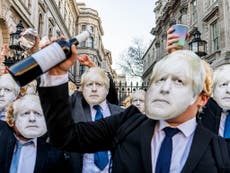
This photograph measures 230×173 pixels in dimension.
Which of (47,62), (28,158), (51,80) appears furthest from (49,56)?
(28,158)

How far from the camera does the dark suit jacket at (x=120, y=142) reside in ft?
4.32

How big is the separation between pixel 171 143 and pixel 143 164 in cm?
16

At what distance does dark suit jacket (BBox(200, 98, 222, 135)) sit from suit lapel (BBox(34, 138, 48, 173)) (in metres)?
1.15

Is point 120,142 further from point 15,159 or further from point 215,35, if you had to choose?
point 215,35

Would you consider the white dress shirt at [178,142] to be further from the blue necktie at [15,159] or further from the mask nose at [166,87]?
the blue necktie at [15,159]

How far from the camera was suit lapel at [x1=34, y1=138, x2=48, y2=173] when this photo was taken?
2.19m

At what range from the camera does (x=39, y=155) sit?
2230 mm

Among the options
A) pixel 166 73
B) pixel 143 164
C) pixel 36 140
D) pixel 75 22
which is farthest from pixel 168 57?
pixel 75 22

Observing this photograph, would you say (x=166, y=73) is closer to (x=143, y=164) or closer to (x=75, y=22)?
(x=143, y=164)

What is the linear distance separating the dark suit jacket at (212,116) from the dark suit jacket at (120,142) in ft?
2.20

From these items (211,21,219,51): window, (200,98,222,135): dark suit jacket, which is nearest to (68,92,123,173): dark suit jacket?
(200,98,222,135): dark suit jacket

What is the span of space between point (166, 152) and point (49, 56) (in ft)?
2.12

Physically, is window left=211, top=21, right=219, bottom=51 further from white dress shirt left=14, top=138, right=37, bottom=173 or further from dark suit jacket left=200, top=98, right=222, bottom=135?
white dress shirt left=14, top=138, right=37, bottom=173

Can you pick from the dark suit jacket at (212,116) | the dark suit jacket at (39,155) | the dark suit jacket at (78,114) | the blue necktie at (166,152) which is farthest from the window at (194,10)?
the blue necktie at (166,152)
